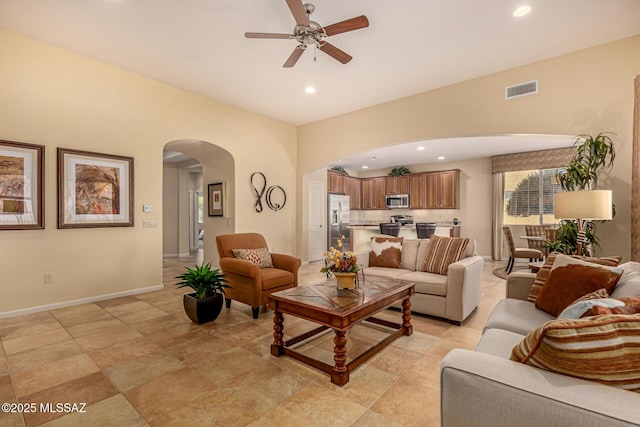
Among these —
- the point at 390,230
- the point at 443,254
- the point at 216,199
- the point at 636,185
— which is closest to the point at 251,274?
the point at 443,254

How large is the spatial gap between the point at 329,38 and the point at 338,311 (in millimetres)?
2962

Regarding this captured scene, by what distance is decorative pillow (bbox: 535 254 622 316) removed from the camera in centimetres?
196

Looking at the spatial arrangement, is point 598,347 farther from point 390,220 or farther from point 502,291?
point 390,220

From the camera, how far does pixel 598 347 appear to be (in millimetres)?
998

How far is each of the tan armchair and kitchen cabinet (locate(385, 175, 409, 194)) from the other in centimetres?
624

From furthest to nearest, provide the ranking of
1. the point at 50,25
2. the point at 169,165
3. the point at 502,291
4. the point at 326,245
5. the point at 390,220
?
the point at 390,220 < the point at 169,165 < the point at 326,245 < the point at 502,291 < the point at 50,25

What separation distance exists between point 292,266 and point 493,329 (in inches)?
94.3

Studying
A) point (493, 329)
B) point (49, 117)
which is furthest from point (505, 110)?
point (49, 117)

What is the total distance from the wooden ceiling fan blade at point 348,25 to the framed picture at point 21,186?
3.65m

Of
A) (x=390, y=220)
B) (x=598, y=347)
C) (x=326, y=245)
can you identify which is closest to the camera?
(x=598, y=347)

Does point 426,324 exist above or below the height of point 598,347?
below

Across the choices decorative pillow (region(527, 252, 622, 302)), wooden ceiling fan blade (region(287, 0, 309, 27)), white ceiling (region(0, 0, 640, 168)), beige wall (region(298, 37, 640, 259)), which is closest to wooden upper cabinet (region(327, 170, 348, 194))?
beige wall (region(298, 37, 640, 259))

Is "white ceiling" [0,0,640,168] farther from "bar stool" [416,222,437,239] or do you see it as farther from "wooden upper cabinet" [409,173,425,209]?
"wooden upper cabinet" [409,173,425,209]

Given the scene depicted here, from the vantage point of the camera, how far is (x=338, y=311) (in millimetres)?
2170
